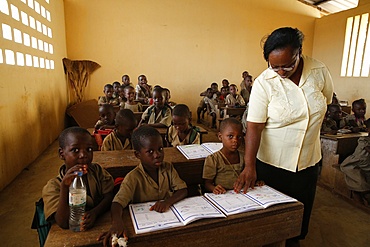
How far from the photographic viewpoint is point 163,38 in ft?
26.8

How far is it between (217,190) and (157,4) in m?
7.83

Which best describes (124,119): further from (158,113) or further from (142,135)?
(158,113)

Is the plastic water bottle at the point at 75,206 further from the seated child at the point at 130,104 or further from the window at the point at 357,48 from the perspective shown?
the window at the point at 357,48

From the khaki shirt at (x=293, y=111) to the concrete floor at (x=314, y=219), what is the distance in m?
1.13

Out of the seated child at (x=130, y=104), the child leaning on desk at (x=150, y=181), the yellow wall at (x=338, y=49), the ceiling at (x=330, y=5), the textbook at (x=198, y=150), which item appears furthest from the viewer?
the ceiling at (x=330, y=5)

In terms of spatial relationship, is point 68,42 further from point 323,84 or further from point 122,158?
point 323,84

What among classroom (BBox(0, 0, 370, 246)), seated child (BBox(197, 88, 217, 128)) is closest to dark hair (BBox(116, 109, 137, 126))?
classroom (BBox(0, 0, 370, 246))

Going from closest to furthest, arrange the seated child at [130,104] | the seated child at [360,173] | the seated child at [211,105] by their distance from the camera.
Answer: the seated child at [360,173], the seated child at [130,104], the seated child at [211,105]

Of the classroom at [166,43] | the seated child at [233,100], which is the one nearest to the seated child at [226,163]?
the classroom at [166,43]

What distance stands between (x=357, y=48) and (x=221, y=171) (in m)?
9.00

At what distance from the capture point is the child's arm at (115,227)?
0.94 metres

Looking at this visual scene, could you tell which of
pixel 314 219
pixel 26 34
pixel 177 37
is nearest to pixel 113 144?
pixel 314 219

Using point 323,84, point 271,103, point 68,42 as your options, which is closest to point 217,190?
point 271,103

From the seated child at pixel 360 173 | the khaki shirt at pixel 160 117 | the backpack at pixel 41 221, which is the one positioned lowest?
the seated child at pixel 360 173
